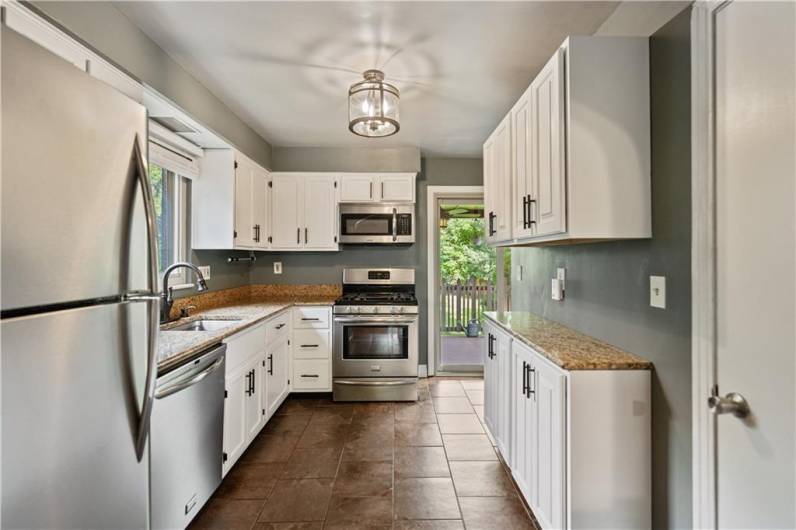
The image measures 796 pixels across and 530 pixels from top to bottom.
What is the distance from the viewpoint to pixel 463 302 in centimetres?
431

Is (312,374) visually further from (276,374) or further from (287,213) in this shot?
(287,213)

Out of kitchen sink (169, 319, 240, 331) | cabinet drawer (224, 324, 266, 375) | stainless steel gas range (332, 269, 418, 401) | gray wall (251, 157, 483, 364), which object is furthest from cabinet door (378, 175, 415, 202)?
kitchen sink (169, 319, 240, 331)

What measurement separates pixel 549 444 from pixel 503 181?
1482mm

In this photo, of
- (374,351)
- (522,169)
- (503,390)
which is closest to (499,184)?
(522,169)

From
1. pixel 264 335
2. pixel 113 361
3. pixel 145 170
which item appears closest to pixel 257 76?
pixel 145 170

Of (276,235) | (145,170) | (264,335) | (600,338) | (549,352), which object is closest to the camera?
(145,170)

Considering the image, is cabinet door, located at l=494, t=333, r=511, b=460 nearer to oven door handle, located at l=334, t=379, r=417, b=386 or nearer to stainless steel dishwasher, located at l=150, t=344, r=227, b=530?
oven door handle, located at l=334, t=379, r=417, b=386

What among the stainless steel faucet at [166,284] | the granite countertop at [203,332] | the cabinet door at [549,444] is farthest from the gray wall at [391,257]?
the cabinet door at [549,444]

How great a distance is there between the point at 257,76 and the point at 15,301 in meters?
2.09

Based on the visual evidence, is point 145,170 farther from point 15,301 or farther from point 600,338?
point 600,338

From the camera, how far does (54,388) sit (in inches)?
34.7

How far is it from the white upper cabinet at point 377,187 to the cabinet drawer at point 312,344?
1.37 meters

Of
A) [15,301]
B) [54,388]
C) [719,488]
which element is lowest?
[719,488]

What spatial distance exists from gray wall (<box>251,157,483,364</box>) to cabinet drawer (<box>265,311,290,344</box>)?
2.79 feet
